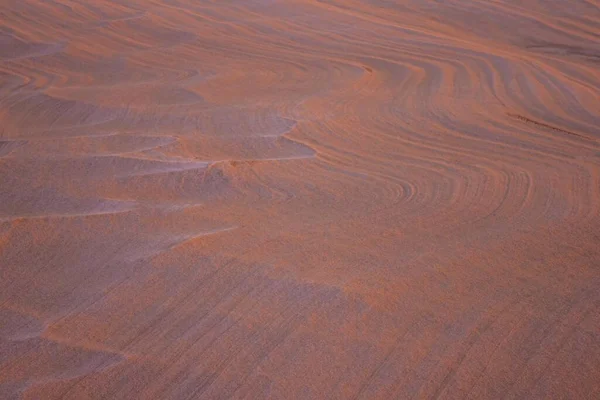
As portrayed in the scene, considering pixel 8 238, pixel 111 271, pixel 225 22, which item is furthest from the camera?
pixel 225 22

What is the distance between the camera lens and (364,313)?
1.87 m

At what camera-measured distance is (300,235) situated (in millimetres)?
2318

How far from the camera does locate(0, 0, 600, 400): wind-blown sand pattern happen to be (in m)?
1.67

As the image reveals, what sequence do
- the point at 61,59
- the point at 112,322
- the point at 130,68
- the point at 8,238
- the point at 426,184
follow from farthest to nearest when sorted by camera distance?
the point at 61,59
the point at 130,68
the point at 426,184
the point at 8,238
the point at 112,322

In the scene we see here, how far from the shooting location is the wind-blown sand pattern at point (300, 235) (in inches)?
65.9

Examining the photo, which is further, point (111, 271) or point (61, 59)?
point (61, 59)

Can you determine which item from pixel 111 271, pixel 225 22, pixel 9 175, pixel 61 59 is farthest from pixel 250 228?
pixel 225 22

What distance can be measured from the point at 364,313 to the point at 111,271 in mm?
865

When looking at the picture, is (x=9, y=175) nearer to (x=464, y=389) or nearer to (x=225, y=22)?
(x=464, y=389)

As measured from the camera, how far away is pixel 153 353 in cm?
172

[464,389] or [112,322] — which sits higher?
[464,389]

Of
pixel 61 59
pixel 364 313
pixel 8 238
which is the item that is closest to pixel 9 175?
pixel 8 238

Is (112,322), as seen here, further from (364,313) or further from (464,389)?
(464,389)

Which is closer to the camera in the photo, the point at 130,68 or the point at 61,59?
the point at 130,68
